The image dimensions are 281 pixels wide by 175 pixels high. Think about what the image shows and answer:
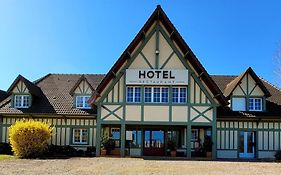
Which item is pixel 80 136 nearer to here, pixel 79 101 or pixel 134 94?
pixel 79 101

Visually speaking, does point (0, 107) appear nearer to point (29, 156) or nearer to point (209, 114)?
point (29, 156)

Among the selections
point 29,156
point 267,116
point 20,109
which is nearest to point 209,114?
point 267,116

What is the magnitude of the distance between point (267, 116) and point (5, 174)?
60.8ft

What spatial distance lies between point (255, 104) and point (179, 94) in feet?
20.7

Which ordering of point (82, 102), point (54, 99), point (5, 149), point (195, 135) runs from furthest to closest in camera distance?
point (54, 99) → point (82, 102) → point (195, 135) → point (5, 149)

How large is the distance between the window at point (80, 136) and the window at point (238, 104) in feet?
36.2

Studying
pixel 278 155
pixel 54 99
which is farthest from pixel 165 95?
pixel 54 99

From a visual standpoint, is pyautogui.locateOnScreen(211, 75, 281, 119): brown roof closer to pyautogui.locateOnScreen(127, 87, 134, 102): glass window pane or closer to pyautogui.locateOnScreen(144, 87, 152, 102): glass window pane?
pyautogui.locateOnScreen(144, 87, 152, 102): glass window pane

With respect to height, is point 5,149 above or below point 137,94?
below

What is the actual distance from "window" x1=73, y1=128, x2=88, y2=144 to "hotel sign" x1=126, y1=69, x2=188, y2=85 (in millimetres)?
5878

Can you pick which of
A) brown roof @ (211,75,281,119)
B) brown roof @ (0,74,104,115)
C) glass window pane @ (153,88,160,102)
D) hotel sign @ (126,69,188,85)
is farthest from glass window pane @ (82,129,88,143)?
brown roof @ (211,75,281,119)

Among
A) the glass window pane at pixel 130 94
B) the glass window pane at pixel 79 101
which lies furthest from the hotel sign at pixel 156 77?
the glass window pane at pixel 79 101

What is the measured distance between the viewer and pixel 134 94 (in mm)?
25312

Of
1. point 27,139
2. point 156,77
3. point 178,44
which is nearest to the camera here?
point 27,139
